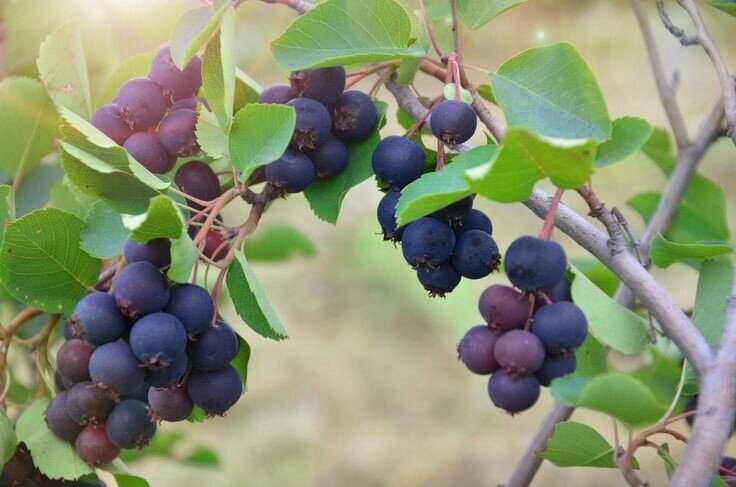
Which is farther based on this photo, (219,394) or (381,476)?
(381,476)

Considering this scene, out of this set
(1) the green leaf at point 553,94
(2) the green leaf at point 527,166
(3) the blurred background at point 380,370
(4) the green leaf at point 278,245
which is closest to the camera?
(2) the green leaf at point 527,166

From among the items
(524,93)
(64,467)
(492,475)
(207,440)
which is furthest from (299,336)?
(524,93)

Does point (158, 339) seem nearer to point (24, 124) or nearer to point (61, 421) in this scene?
point (61, 421)

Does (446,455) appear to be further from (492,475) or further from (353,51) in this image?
(353,51)

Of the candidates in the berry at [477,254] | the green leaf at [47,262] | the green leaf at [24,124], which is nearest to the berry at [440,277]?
the berry at [477,254]

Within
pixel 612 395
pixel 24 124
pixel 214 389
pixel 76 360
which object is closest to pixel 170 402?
pixel 214 389

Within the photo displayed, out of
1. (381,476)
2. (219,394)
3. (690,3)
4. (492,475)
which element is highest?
Result: (690,3)

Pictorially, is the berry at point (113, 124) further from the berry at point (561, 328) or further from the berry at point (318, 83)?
the berry at point (561, 328)
